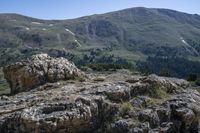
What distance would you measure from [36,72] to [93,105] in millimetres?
6541

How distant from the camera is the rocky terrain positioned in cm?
1956

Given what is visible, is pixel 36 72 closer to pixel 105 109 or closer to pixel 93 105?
pixel 93 105

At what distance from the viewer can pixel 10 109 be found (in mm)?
21141

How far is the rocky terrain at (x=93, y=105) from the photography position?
64.2ft

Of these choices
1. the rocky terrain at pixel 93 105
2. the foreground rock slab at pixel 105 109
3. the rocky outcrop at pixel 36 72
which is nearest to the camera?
the foreground rock slab at pixel 105 109

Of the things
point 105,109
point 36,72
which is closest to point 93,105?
point 105,109

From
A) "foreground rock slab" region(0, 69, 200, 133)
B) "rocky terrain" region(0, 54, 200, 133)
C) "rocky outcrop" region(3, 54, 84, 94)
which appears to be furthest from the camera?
"rocky outcrop" region(3, 54, 84, 94)

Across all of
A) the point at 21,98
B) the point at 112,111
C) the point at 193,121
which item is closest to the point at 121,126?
the point at 112,111

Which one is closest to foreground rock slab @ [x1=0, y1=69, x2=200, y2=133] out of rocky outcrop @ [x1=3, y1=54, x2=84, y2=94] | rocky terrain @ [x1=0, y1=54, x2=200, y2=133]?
rocky terrain @ [x1=0, y1=54, x2=200, y2=133]

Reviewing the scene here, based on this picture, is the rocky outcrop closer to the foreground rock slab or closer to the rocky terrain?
the rocky terrain

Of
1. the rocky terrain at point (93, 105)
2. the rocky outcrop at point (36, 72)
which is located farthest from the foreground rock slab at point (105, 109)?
the rocky outcrop at point (36, 72)

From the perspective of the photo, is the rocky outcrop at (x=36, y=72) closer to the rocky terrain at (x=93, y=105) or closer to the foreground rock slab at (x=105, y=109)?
the rocky terrain at (x=93, y=105)

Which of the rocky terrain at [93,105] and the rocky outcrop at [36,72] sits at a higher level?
the rocky outcrop at [36,72]

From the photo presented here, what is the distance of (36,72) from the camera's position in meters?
25.8
